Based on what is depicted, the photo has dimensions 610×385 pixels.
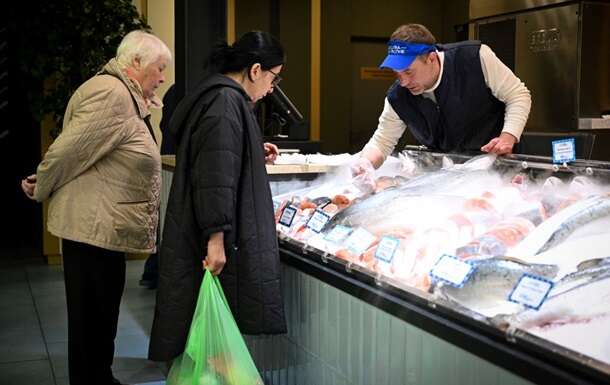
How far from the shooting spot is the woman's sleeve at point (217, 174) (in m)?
2.64

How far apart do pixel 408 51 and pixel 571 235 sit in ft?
5.18

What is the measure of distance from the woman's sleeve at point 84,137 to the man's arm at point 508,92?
66.2 inches

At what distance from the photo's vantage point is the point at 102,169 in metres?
3.40

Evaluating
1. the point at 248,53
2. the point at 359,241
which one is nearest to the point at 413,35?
the point at 248,53

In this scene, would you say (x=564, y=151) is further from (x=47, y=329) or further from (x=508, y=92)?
(x=47, y=329)

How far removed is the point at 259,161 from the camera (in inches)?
109

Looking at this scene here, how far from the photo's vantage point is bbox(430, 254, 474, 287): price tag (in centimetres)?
193

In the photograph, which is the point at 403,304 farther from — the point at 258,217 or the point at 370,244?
the point at 258,217

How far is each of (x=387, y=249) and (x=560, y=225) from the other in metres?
0.50

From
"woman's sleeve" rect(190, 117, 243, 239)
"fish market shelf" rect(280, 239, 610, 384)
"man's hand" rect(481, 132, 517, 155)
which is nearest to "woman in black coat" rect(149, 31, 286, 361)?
"woman's sleeve" rect(190, 117, 243, 239)

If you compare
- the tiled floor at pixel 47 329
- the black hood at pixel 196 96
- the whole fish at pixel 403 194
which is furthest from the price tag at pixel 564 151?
the tiled floor at pixel 47 329

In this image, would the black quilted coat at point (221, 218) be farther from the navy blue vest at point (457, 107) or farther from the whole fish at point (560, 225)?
the navy blue vest at point (457, 107)

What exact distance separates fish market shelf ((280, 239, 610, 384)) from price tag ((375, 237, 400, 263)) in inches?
2.8

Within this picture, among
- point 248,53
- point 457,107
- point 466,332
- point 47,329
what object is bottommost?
point 47,329
